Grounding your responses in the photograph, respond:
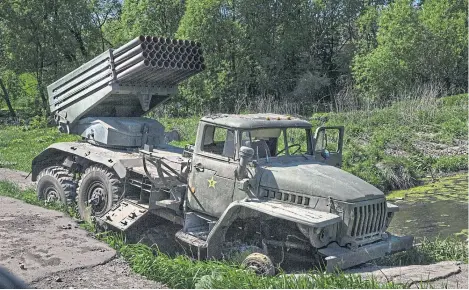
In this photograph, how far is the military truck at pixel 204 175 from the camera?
8.43 metres

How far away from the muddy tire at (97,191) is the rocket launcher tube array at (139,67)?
1.74m

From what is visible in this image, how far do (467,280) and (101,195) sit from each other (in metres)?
6.46

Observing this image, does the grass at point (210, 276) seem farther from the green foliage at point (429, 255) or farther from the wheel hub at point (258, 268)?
the green foliage at point (429, 255)

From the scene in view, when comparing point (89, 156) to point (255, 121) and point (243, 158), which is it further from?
point (243, 158)

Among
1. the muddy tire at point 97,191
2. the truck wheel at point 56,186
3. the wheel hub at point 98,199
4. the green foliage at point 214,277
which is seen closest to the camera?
the green foliage at point 214,277

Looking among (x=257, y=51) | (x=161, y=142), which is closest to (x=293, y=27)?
(x=257, y=51)

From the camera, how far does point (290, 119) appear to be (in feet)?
32.9

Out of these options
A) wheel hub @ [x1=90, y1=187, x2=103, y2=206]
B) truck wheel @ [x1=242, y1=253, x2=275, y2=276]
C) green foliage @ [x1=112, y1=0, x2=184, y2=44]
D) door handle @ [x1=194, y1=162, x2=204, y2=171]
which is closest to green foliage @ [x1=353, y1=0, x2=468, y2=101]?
green foliage @ [x1=112, y1=0, x2=184, y2=44]

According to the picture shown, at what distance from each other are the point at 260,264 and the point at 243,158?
1.49m

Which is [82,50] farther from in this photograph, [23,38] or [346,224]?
[346,224]

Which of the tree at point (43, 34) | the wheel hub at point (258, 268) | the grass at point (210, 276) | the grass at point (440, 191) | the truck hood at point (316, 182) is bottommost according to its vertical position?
the grass at point (440, 191)

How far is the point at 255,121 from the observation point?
31.1 feet

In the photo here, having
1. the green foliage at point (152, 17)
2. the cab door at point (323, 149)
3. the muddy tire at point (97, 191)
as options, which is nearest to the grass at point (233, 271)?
the muddy tire at point (97, 191)

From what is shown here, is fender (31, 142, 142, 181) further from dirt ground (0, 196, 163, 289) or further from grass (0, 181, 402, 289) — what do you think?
grass (0, 181, 402, 289)
